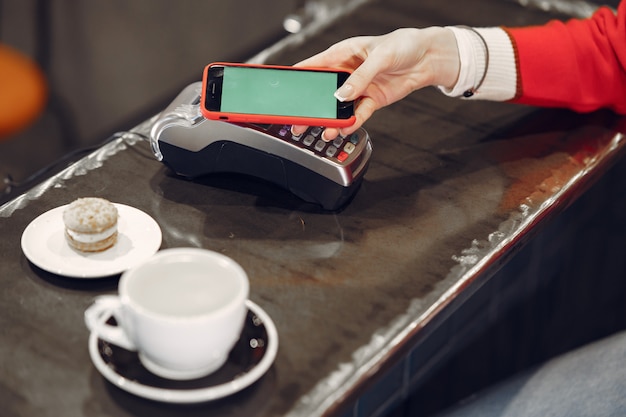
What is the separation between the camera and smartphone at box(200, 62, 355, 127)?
798mm

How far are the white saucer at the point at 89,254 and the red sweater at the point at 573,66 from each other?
0.52 meters

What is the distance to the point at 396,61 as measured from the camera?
36.4 inches

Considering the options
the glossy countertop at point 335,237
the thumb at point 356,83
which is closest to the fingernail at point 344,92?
the thumb at point 356,83

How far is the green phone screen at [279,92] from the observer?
0.81 meters

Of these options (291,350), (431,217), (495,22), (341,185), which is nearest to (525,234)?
(431,217)

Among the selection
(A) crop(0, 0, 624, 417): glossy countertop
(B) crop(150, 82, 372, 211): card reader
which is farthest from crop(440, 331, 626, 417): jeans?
(B) crop(150, 82, 372, 211): card reader

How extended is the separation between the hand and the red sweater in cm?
10

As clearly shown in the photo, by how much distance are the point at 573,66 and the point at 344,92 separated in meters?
0.36

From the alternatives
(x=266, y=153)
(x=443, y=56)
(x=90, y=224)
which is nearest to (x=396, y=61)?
(x=443, y=56)

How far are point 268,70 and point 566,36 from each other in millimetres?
420

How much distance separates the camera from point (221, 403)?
620 millimetres

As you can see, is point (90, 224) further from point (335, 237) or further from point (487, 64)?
point (487, 64)

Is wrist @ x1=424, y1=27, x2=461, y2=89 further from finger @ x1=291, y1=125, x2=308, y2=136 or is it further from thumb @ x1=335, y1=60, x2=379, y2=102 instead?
finger @ x1=291, y1=125, x2=308, y2=136

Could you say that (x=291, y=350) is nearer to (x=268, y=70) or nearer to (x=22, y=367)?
(x=22, y=367)
